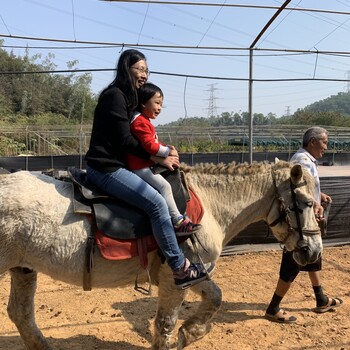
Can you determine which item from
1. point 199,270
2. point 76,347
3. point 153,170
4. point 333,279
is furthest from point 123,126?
point 333,279

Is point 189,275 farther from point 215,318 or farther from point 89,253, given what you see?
point 215,318

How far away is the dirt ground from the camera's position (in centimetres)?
387

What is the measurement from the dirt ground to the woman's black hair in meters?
2.52

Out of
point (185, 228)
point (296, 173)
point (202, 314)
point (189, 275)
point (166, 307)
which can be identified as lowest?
point (202, 314)

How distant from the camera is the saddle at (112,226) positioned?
111 inches

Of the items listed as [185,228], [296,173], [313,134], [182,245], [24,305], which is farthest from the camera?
[313,134]

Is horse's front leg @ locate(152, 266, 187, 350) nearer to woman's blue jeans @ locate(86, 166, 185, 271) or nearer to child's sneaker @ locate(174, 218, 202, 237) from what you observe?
woman's blue jeans @ locate(86, 166, 185, 271)

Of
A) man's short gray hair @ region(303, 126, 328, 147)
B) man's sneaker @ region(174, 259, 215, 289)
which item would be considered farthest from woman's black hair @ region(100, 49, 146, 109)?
man's short gray hair @ region(303, 126, 328, 147)

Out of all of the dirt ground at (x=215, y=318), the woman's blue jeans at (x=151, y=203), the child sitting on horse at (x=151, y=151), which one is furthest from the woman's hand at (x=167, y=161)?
the dirt ground at (x=215, y=318)

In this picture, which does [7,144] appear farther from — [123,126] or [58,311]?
[123,126]

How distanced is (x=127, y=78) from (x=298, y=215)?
74.8 inches

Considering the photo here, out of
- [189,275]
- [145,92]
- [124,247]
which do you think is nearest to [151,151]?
[145,92]

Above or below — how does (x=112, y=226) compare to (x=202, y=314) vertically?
above

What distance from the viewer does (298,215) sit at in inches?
131
